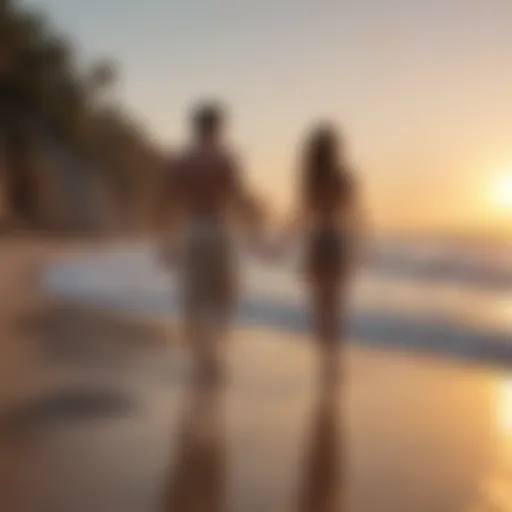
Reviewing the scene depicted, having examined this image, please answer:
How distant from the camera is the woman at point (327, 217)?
123 centimetres

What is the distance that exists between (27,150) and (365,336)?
0.51 m

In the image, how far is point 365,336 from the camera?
1.40 meters

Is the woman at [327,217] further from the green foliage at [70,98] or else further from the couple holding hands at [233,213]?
the green foliage at [70,98]

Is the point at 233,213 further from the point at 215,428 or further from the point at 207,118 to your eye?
the point at 215,428

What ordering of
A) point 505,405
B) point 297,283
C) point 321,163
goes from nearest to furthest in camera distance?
point 321,163
point 297,283
point 505,405

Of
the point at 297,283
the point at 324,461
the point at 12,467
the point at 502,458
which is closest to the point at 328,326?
the point at 297,283

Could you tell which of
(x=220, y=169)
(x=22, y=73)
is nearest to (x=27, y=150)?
(x=22, y=73)

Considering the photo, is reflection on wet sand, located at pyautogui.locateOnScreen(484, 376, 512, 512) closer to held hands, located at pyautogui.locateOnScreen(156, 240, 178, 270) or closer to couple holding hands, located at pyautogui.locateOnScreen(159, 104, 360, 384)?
couple holding hands, located at pyautogui.locateOnScreen(159, 104, 360, 384)

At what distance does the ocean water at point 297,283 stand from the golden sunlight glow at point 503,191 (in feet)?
0.33

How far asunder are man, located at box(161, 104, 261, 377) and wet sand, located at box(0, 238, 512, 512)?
80 mm

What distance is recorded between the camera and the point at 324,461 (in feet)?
4.28

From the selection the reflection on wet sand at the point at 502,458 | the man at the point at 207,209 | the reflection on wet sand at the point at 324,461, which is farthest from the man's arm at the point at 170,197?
the reflection on wet sand at the point at 502,458

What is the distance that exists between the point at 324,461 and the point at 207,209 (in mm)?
350

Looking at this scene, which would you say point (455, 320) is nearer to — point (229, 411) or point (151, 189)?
point (229, 411)
